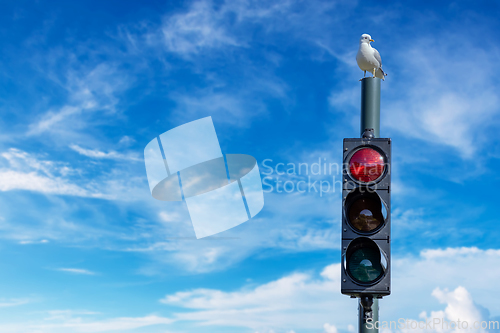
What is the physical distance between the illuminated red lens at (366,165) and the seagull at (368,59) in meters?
2.16

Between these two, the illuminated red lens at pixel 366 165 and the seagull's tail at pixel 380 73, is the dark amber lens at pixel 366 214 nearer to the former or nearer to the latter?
the illuminated red lens at pixel 366 165

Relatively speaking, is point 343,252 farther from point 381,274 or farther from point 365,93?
point 365,93

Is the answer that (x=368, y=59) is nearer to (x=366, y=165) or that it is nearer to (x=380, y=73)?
(x=380, y=73)

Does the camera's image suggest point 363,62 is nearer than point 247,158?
Yes

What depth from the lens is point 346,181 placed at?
16.3 feet

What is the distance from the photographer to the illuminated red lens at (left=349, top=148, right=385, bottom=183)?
195 inches

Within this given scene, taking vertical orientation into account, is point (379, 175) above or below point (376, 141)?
below

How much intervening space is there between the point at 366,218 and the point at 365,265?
481mm

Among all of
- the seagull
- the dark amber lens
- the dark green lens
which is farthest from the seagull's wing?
the dark green lens

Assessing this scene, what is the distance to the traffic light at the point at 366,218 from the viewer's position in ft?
15.5

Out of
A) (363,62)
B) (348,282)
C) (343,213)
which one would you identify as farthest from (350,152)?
(363,62)

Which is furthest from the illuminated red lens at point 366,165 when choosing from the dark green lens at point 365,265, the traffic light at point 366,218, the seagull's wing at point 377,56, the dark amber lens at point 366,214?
Result: the seagull's wing at point 377,56

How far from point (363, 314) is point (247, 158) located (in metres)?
9.49

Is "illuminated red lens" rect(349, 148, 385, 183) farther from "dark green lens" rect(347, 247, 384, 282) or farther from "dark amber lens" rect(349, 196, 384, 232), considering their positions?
"dark green lens" rect(347, 247, 384, 282)
